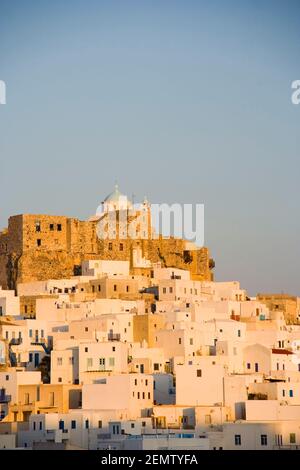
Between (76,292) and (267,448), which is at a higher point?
(76,292)

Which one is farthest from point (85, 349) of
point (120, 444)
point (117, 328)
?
point (120, 444)

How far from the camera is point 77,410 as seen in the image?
233 ft

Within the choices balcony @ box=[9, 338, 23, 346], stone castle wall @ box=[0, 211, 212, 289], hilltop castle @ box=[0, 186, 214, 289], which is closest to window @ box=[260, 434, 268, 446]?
balcony @ box=[9, 338, 23, 346]

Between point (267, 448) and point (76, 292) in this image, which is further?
point (76, 292)

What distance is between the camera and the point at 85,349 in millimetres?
75500

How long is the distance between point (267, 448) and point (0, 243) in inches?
979

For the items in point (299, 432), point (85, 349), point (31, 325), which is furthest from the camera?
point (31, 325)

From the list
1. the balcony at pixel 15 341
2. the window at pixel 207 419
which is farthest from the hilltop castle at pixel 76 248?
the window at pixel 207 419

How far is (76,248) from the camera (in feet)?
294

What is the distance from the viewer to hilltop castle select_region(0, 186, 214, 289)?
292ft

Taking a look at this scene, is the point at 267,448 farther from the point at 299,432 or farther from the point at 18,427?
the point at 18,427

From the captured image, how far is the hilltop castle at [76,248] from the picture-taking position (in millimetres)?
88938

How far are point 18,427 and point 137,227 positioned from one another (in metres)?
21.9
